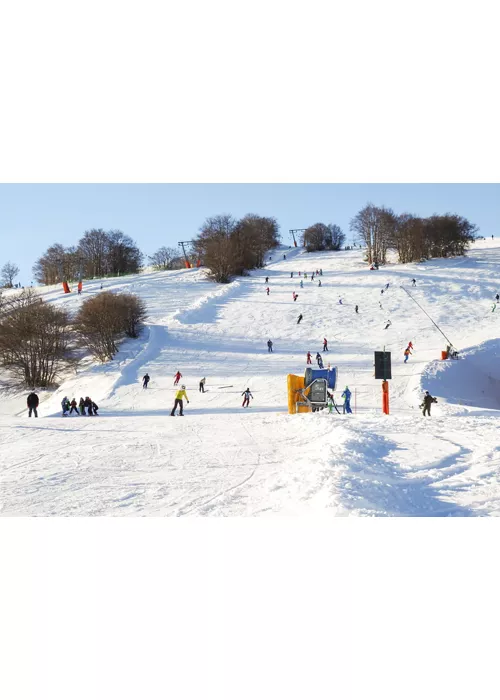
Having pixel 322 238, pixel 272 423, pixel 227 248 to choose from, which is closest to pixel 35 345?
pixel 272 423

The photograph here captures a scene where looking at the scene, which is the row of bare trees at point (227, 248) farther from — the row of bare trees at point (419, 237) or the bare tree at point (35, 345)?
the bare tree at point (35, 345)

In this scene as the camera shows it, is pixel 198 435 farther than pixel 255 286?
No

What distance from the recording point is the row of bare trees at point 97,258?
94.8m

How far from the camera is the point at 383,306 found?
49344 mm

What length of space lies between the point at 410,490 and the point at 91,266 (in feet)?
302

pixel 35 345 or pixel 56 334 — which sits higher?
pixel 56 334

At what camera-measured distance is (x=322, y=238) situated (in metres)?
111

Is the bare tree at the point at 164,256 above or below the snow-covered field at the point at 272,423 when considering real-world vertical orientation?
above

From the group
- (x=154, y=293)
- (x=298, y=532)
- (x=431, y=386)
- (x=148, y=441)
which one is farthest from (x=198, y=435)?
(x=154, y=293)

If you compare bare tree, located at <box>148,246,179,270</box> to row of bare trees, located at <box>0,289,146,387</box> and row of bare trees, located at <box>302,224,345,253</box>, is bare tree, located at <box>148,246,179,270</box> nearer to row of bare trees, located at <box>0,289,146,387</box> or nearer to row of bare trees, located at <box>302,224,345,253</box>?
row of bare trees, located at <box>302,224,345,253</box>

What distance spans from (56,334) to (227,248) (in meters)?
33.0

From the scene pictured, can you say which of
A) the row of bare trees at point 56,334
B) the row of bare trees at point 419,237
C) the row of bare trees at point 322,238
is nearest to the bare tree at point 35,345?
the row of bare trees at point 56,334

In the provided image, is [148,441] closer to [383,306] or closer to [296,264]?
[383,306]

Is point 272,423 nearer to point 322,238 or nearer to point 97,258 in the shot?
point 97,258
